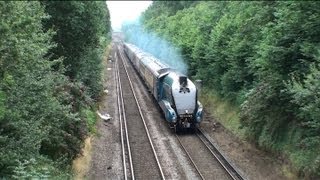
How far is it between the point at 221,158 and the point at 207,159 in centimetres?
71

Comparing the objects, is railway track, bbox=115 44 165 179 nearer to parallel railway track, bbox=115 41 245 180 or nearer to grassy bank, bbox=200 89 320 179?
parallel railway track, bbox=115 41 245 180

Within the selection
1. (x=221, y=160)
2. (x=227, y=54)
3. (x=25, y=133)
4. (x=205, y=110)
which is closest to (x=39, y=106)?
(x=25, y=133)

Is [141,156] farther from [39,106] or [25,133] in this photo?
[25,133]

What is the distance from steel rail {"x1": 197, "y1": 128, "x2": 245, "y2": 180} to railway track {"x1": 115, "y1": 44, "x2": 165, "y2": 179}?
9.64 ft

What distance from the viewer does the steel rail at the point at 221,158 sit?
19541 mm

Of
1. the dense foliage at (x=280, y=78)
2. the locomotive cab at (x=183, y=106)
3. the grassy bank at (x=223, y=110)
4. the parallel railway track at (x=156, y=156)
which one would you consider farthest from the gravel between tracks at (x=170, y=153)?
the locomotive cab at (x=183, y=106)

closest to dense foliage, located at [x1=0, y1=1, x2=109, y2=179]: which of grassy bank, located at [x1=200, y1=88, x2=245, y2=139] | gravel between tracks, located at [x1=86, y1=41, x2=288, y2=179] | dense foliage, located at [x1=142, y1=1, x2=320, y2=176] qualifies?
gravel between tracks, located at [x1=86, y1=41, x2=288, y2=179]

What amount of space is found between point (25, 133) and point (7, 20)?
425 centimetres

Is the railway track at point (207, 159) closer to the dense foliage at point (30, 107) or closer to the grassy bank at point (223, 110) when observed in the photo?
the grassy bank at point (223, 110)

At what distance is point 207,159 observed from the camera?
22.0 m

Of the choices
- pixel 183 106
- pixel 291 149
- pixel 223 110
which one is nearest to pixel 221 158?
pixel 291 149

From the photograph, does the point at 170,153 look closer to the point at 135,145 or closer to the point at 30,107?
the point at 135,145

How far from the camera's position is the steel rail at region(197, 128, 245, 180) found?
64.1 feet

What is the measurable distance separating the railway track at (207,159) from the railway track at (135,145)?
5.85ft
